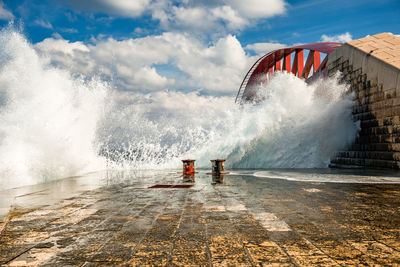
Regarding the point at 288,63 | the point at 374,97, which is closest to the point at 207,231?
the point at 374,97

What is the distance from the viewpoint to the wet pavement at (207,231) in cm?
233

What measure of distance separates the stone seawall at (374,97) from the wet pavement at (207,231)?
21.3ft

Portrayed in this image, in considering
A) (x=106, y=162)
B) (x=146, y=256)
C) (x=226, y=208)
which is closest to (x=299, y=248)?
(x=146, y=256)

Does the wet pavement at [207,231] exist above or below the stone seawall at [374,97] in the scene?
below

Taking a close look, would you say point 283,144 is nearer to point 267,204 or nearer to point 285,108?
point 285,108

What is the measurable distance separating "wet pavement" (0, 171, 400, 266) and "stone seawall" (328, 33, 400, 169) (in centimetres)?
648

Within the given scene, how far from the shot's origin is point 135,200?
527cm

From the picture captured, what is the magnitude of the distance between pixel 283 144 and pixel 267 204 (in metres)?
11.8

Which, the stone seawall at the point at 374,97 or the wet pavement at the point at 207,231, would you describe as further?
the stone seawall at the point at 374,97

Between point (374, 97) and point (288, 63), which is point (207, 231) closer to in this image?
point (374, 97)

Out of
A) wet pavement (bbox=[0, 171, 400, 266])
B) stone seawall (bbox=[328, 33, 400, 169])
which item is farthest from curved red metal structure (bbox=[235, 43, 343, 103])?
wet pavement (bbox=[0, 171, 400, 266])

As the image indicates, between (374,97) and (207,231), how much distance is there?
1125cm

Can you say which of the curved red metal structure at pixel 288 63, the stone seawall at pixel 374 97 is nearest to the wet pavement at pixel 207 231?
the stone seawall at pixel 374 97

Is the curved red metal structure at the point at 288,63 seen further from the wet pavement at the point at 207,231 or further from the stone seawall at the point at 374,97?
the wet pavement at the point at 207,231
